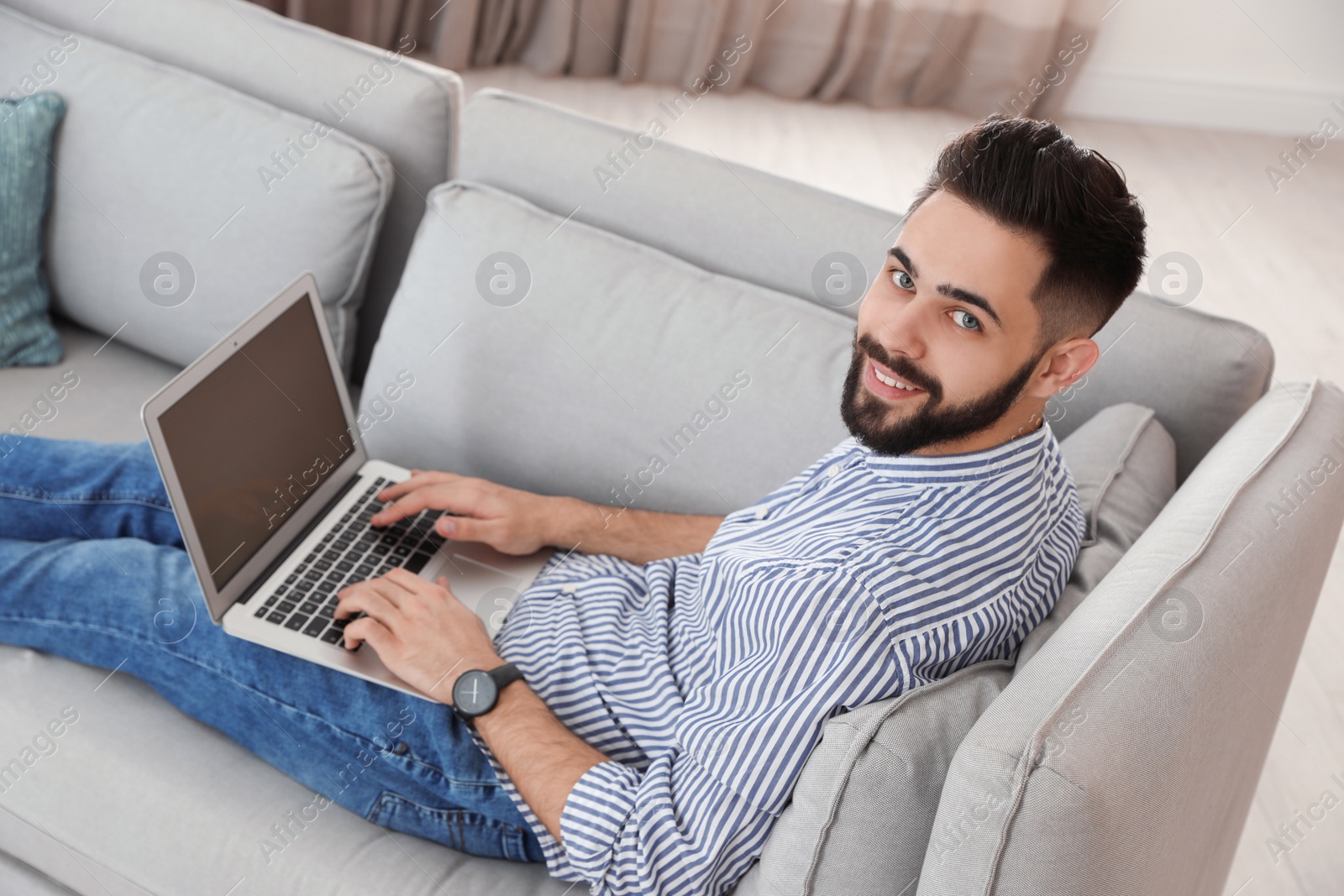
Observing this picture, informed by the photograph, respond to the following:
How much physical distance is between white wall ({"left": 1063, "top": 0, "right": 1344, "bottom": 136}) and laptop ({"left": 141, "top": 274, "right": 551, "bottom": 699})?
376 centimetres

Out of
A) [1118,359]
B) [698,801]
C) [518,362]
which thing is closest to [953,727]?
[698,801]

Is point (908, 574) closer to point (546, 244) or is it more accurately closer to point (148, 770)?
point (546, 244)

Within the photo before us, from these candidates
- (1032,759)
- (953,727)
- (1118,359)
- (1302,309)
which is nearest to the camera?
(1032,759)

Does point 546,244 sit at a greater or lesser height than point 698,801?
greater

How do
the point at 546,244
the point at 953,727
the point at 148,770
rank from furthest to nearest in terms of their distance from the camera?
the point at 546,244, the point at 148,770, the point at 953,727

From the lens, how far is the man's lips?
1.06 metres

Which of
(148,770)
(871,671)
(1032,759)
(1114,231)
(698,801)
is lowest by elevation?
(148,770)

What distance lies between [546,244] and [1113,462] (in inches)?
31.5

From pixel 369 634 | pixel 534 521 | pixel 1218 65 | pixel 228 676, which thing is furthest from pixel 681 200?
pixel 1218 65

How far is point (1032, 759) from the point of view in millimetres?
712

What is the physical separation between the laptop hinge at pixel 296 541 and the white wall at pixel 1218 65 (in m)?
3.82

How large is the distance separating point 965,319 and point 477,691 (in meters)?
0.64

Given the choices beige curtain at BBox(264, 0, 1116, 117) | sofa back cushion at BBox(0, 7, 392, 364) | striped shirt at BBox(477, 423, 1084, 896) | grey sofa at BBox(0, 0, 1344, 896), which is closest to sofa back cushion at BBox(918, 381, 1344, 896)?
grey sofa at BBox(0, 0, 1344, 896)

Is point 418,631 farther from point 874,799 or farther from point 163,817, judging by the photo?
point 874,799
